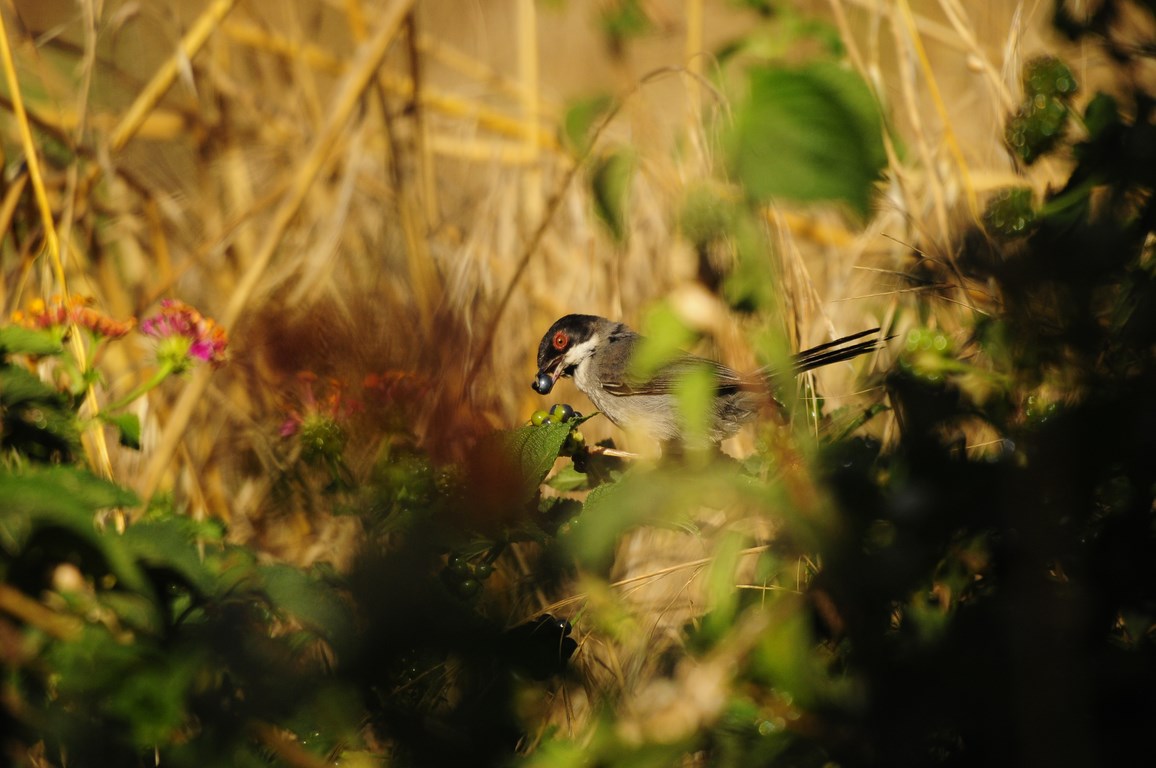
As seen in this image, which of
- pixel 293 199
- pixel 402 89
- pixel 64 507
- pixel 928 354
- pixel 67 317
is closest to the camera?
pixel 64 507

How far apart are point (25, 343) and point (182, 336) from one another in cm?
28

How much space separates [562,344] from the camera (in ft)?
9.15

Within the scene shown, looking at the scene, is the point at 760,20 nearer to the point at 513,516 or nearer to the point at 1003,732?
the point at 513,516

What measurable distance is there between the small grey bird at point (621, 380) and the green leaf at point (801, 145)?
153 centimetres

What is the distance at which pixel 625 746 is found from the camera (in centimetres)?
96

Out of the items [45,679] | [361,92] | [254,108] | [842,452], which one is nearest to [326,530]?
[45,679]

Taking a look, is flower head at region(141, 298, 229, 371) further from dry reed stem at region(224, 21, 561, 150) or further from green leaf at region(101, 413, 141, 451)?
dry reed stem at region(224, 21, 561, 150)

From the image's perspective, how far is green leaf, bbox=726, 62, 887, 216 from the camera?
0.90 meters

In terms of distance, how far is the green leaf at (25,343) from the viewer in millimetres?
1711

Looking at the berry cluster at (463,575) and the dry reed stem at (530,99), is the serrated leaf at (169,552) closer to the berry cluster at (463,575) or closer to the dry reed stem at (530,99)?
the berry cluster at (463,575)

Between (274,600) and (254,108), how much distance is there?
2.87 m

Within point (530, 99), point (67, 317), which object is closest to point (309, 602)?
point (67, 317)

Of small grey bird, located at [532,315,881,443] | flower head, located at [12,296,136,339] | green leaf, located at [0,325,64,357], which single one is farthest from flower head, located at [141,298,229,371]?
small grey bird, located at [532,315,881,443]

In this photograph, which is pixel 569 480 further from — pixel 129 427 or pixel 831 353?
pixel 129 427
